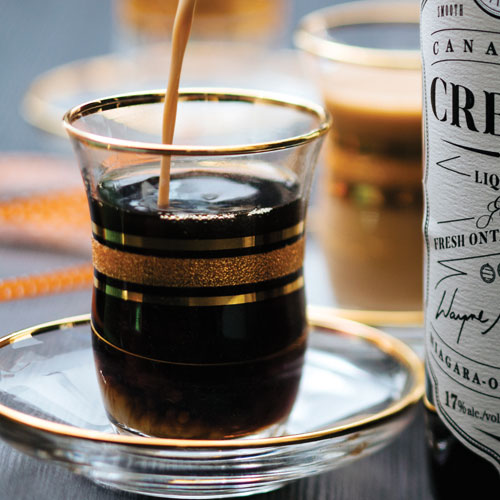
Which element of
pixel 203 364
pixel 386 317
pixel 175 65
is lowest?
pixel 386 317

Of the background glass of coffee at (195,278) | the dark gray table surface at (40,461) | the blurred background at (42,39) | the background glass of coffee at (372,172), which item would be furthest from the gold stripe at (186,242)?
the blurred background at (42,39)

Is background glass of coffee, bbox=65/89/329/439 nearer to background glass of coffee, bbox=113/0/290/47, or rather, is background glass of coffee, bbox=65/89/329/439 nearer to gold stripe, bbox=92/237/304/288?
gold stripe, bbox=92/237/304/288

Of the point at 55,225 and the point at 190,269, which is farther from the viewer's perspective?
the point at 55,225

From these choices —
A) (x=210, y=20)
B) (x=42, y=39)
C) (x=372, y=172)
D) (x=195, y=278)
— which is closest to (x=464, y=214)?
(x=195, y=278)

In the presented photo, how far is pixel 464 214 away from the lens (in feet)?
1.28

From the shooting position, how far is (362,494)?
45 centimetres

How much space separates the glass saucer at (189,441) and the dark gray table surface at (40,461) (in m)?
0.03

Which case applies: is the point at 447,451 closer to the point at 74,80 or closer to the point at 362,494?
the point at 362,494

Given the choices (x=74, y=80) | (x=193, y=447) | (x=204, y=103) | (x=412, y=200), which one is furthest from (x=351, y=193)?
(x=74, y=80)

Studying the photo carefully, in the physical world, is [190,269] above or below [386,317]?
above

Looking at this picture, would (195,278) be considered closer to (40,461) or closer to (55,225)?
(40,461)

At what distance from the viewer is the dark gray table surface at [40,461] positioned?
423mm

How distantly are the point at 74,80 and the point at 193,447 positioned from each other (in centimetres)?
77

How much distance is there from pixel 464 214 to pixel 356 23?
1.22 feet
